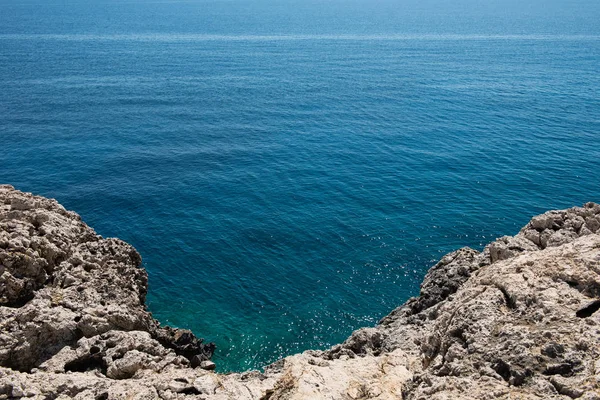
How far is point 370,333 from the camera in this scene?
28.2 m

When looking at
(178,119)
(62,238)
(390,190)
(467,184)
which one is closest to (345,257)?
(390,190)

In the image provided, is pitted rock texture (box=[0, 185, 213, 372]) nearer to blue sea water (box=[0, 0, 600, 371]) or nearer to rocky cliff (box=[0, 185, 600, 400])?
rocky cliff (box=[0, 185, 600, 400])

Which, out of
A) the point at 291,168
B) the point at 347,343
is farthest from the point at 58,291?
the point at 291,168

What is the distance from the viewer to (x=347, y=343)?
27.8 metres

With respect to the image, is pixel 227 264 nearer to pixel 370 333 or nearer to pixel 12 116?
pixel 370 333

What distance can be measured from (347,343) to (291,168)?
5017 centimetres

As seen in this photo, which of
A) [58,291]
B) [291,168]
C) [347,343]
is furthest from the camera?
[291,168]

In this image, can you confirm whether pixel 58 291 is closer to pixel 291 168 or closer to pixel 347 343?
pixel 347 343

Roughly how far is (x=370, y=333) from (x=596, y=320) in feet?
43.0

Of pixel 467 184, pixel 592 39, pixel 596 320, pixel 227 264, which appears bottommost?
pixel 227 264

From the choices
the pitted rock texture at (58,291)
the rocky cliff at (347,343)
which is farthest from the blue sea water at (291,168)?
the rocky cliff at (347,343)

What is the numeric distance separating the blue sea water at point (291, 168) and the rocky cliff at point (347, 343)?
Answer: 15596 mm

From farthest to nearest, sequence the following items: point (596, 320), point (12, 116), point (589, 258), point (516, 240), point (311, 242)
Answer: point (12, 116) < point (311, 242) < point (516, 240) < point (589, 258) < point (596, 320)

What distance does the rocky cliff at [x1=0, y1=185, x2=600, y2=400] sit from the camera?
16.5 metres
